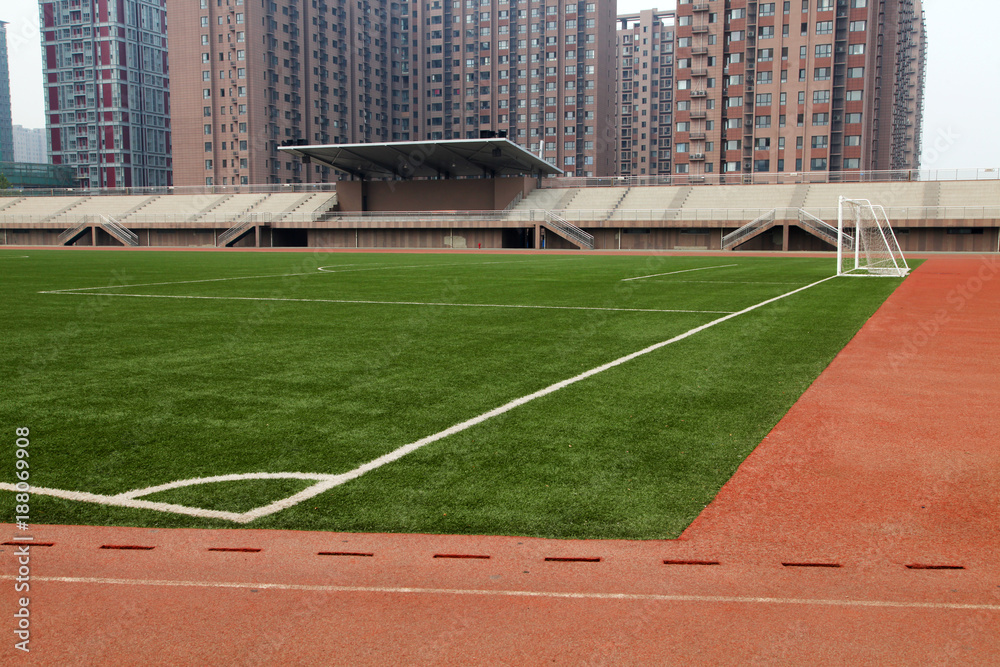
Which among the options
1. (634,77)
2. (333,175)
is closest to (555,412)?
(333,175)

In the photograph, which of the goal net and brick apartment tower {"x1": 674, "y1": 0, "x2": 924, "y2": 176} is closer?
the goal net

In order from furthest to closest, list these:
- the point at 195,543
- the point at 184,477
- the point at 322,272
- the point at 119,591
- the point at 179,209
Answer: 1. the point at 179,209
2. the point at 322,272
3. the point at 184,477
4. the point at 195,543
5. the point at 119,591

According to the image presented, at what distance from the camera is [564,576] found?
347cm

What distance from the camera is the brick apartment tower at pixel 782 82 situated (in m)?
89.4

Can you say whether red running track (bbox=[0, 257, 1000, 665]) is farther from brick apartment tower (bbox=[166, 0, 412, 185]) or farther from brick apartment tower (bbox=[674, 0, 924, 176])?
brick apartment tower (bbox=[166, 0, 412, 185])

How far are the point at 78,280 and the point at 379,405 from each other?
1899 centimetres

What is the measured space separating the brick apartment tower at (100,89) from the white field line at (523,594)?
151115 millimetres

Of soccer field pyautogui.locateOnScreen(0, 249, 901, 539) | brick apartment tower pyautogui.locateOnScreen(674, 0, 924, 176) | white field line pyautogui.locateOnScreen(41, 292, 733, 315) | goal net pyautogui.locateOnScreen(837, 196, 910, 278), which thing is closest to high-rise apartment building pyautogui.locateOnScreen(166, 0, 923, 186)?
brick apartment tower pyautogui.locateOnScreen(674, 0, 924, 176)

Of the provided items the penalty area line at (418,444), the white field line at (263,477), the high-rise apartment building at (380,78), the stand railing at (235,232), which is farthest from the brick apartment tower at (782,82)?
the white field line at (263,477)

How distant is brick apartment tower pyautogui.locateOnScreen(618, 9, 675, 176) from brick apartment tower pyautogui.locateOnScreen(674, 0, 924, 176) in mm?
65731

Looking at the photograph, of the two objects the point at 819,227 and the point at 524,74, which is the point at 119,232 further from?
the point at 524,74

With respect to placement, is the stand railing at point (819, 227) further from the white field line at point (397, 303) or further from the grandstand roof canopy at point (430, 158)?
the white field line at point (397, 303)

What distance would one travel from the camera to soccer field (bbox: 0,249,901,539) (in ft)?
14.3

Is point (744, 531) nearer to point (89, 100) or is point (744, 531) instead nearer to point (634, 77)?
point (89, 100)
